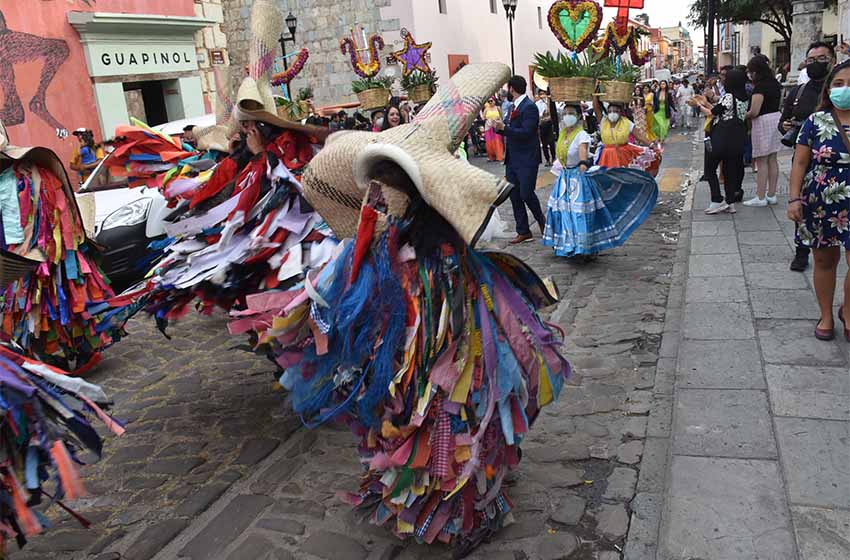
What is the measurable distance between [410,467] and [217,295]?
1680 mm

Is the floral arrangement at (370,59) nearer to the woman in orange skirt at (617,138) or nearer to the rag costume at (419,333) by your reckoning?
the woman in orange skirt at (617,138)

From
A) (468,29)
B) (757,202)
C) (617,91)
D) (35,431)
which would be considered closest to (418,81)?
(617,91)

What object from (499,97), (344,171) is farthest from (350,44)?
(344,171)

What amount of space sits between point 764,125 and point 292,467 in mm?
7141

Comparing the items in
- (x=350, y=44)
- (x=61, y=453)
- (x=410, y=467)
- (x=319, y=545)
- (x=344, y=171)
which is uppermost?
(x=350, y=44)

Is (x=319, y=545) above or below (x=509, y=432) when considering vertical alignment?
below

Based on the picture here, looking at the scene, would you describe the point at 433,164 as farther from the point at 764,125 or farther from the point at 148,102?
the point at 148,102

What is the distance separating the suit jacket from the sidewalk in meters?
2.40

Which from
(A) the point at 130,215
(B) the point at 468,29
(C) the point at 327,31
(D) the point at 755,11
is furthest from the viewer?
(D) the point at 755,11

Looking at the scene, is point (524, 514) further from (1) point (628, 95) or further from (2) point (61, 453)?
(1) point (628, 95)

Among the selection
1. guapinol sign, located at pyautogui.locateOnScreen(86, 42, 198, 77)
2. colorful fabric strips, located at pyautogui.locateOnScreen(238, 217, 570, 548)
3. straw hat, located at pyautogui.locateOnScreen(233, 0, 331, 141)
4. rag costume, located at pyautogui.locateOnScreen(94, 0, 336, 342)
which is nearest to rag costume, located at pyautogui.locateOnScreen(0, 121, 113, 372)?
rag costume, located at pyautogui.locateOnScreen(94, 0, 336, 342)

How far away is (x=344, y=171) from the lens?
8.42ft

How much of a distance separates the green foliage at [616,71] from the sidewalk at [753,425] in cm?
251

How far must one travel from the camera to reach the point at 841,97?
411 cm
